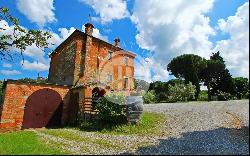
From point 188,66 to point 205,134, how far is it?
4511 cm

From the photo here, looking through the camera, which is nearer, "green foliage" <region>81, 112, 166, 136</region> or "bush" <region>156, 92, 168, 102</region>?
"green foliage" <region>81, 112, 166, 136</region>

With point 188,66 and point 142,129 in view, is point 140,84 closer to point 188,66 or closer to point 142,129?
point 142,129

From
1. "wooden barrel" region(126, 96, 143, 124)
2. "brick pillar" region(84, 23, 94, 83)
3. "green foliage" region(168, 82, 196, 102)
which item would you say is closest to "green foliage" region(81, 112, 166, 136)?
"wooden barrel" region(126, 96, 143, 124)

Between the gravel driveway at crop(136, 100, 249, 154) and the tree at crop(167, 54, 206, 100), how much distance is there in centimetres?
3444

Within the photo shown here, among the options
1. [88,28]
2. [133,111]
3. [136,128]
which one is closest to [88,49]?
[88,28]

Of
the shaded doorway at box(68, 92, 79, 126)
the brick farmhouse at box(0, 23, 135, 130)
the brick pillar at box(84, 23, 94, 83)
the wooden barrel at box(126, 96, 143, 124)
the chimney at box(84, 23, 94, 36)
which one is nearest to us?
the wooden barrel at box(126, 96, 143, 124)

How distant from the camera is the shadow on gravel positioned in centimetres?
1074

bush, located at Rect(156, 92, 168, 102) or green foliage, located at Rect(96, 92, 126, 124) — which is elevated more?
bush, located at Rect(156, 92, 168, 102)

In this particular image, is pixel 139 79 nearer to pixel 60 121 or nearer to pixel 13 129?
pixel 60 121

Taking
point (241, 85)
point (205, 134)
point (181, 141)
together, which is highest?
point (241, 85)

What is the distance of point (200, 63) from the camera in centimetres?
5744

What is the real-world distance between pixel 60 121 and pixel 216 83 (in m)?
43.3

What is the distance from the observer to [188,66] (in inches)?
2274

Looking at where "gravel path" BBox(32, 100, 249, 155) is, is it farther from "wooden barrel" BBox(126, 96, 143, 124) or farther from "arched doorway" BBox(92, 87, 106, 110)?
"arched doorway" BBox(92, 87, 106, 110)
